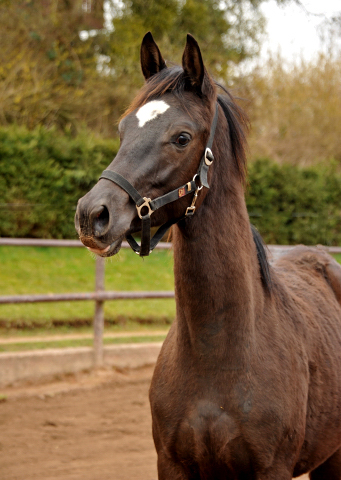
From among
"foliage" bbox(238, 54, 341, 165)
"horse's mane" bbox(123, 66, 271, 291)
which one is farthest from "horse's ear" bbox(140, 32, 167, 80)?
"foliage" bbox(238, 54, 341, 165)

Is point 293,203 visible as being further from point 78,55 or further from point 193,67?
point 193,67

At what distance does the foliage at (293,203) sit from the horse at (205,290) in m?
9.63

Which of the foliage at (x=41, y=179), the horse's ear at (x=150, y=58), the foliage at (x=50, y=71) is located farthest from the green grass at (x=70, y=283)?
the horse's ear at (x=150, y=58)

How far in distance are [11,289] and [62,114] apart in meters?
5.58

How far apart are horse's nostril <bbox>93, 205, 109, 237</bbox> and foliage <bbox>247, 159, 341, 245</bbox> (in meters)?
10.2

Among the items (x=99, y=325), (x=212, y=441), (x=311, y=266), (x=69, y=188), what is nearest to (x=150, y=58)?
(x=212, y=441)

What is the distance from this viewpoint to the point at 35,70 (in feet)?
37.8

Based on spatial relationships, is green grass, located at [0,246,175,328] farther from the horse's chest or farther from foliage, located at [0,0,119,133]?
the horse's chest

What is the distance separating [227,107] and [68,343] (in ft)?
15.6

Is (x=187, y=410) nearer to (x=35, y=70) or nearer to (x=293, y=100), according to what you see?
(x=35, y=70)

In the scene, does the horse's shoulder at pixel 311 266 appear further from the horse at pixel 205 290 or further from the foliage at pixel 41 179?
the foliage at pixel 41 179

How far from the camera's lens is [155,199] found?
193 centimetres

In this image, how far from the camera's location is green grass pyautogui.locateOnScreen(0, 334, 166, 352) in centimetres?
590

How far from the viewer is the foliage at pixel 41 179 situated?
9234mm
